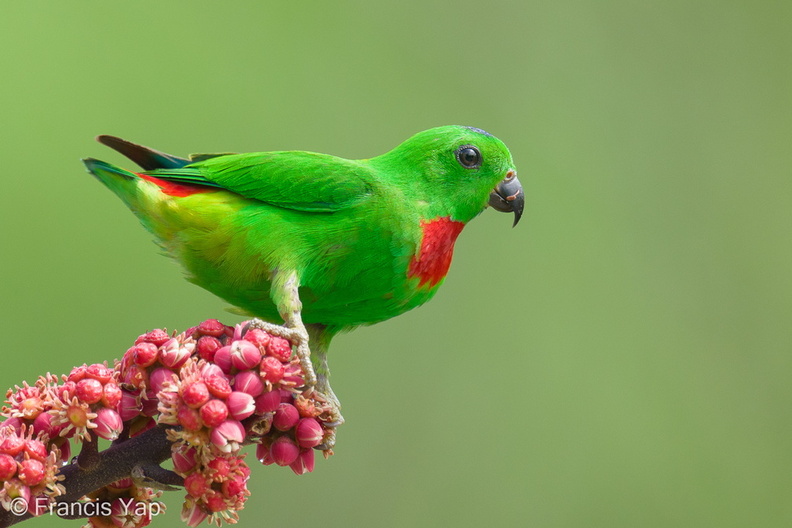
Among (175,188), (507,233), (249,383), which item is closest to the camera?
(249,383)

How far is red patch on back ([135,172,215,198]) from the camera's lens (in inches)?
123

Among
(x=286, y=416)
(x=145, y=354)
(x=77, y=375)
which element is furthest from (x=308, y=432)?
(x=77, y=375)

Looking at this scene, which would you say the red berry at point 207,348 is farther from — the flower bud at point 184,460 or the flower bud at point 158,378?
the flower bud at point 184,460

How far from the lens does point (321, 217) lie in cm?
302

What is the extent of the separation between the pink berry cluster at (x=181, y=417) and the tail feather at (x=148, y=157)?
1201 millimetres

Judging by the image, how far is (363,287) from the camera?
9.68ft

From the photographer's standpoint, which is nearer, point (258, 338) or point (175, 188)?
point (258, 338)

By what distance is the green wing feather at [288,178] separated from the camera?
304cm

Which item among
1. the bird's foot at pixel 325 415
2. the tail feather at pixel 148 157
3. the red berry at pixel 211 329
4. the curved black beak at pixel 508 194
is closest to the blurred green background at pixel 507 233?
the tail feather at pixel 148 157

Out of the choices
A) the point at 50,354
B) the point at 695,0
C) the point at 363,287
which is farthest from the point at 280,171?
the point at 695,0

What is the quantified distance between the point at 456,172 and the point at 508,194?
9.0 inches

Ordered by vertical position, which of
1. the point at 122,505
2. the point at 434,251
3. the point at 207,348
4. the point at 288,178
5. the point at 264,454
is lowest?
the point at 122,505

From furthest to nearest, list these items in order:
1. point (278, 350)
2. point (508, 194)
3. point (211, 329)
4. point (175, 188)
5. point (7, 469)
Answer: point (508, 194)
point (175, 188)
point (211, 329)
point (278, 350)
point (7, 469)

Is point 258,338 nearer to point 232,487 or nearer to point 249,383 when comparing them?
point 249,383
